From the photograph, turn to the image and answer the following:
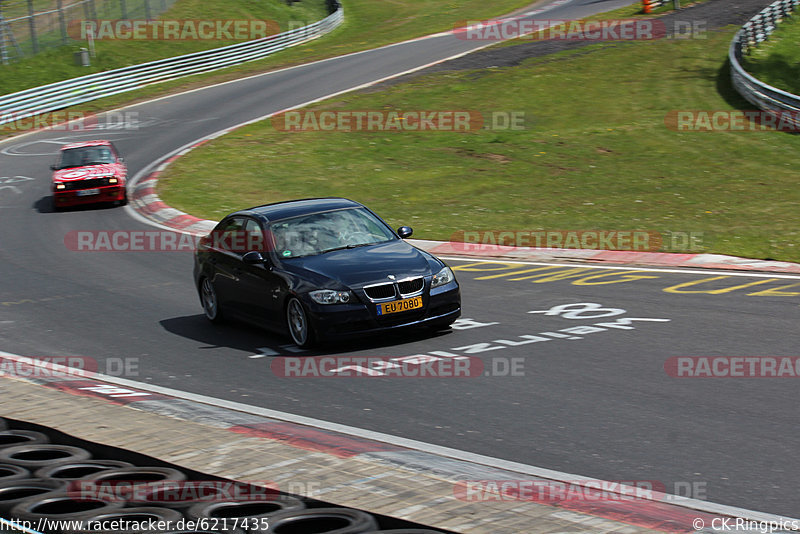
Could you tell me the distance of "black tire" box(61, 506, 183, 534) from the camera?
5.24 m

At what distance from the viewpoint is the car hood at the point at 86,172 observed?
2442 centimetres

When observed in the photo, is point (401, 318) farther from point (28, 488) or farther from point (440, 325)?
point (28, 488)

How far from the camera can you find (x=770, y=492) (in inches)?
251

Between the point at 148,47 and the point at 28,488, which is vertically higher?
the point at 148,47

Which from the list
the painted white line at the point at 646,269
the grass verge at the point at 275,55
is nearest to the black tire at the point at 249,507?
the painted white line at the point at 646,269

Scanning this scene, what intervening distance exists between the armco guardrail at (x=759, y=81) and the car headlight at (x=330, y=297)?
2265cm

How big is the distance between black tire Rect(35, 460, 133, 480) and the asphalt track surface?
7.73ft

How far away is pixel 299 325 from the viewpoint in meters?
11.4

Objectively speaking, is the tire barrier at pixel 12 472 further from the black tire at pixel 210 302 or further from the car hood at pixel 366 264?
the black tire at pixel 210 302

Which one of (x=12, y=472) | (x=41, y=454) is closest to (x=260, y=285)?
(x=41, y=454)

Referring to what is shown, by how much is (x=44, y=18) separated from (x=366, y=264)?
A: 41307mm

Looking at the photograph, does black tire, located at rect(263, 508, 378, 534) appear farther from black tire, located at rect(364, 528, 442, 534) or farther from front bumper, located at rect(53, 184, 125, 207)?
front bumper, located at rect(53, 184, 125, 207)

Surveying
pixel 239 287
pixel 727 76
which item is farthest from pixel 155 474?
pixel 727 76

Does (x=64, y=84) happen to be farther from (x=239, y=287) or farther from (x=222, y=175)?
(x=239, y=287)
